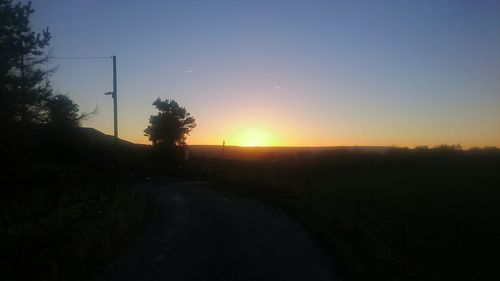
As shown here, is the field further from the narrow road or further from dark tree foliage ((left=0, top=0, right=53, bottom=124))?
dark tree foliage ((left=0, top=0, right=53, bottom=124))

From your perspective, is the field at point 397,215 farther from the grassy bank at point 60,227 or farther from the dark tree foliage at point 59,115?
the dark tree foliage at point 59,115

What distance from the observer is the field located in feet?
50.6

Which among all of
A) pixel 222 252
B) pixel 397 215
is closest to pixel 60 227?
pixel 222 252

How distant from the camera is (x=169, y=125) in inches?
2879

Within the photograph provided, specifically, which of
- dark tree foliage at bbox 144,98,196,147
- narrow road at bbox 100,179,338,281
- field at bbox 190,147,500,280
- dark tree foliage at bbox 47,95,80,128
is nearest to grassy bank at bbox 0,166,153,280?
narrow road at bbox 100,179,338,281

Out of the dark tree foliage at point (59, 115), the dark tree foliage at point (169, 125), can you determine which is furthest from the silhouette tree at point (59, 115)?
the dark tree foliage at point (169, 125)

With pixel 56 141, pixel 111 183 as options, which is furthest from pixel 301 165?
pixel 111 183

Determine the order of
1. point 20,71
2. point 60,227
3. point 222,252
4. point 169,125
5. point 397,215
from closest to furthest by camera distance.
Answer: point 60,227 < point 222,252 < point 20,71 < point 397,215 < point 169,125

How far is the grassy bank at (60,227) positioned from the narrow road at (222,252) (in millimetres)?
615

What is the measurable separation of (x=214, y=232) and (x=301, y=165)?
5259 cm

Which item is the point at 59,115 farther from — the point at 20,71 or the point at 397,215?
the point at 397,215

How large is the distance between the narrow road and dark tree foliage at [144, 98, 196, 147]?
50.3 m

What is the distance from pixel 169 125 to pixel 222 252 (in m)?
59.8

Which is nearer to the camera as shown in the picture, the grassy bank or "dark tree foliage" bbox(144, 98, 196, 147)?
the grassy bank
